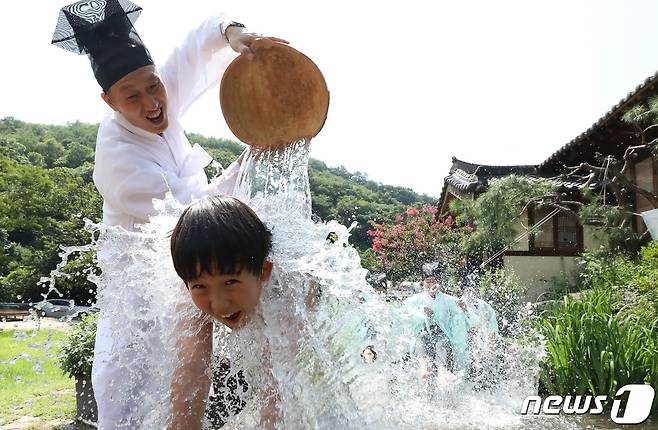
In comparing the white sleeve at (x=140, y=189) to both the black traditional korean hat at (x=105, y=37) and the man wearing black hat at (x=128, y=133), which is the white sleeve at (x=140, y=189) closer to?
the man wearing black hat at (x=128, y=133)

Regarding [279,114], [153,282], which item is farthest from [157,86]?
[153,282]

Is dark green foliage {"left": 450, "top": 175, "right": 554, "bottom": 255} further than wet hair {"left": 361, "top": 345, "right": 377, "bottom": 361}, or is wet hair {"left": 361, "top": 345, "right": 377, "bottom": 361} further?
dark green foliage {"left": 450, "top": 175, "right": 554, "bottom": 255}

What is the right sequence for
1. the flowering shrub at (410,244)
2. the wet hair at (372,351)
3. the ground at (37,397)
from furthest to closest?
the flowering shrub at (410,244) → the ground at (37,397) → the wet hair at (372,351)

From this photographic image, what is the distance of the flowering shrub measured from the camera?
654 inches

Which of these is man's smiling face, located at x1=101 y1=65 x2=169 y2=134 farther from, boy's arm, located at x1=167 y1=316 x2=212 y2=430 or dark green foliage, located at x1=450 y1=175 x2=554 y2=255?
dark green foliage, located at x1=450 y1=175 x2=554 y2=255

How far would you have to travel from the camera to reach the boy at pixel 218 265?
1.44 metres

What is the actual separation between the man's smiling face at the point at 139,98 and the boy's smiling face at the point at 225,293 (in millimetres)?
881

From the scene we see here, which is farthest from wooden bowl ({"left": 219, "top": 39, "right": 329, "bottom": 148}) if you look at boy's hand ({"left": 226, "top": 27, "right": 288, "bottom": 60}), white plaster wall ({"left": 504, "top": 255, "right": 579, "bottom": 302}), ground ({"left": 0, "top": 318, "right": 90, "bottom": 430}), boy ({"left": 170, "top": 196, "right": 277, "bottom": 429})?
white plaster wall ({"left": 504, "top": 255, "right": 579, "bottom": 302})

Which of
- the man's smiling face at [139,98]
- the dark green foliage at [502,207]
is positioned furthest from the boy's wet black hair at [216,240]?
the dark green foliage at [502,207]

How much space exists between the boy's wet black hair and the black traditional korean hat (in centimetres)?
89

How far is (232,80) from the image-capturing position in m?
2.30

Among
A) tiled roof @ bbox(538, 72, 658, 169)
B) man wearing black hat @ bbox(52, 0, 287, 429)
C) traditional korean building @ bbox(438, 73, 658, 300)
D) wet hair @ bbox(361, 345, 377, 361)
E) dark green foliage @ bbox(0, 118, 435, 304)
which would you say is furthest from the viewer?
dark green foliage @ bbox(0, 118, 435, 304)

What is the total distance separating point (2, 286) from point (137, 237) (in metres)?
26.8

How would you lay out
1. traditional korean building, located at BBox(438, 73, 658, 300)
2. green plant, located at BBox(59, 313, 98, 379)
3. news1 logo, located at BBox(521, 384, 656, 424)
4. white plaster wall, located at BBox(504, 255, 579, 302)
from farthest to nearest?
white plaster wall, located at BBox(504, 255, 579, 302)
traditional korean building, located at BBox(438, 73, 658, 300)
green plant, located at BBox(59, 313, 98, 379)
news1 logo, located at BBox(521, 384, 656, 424)
